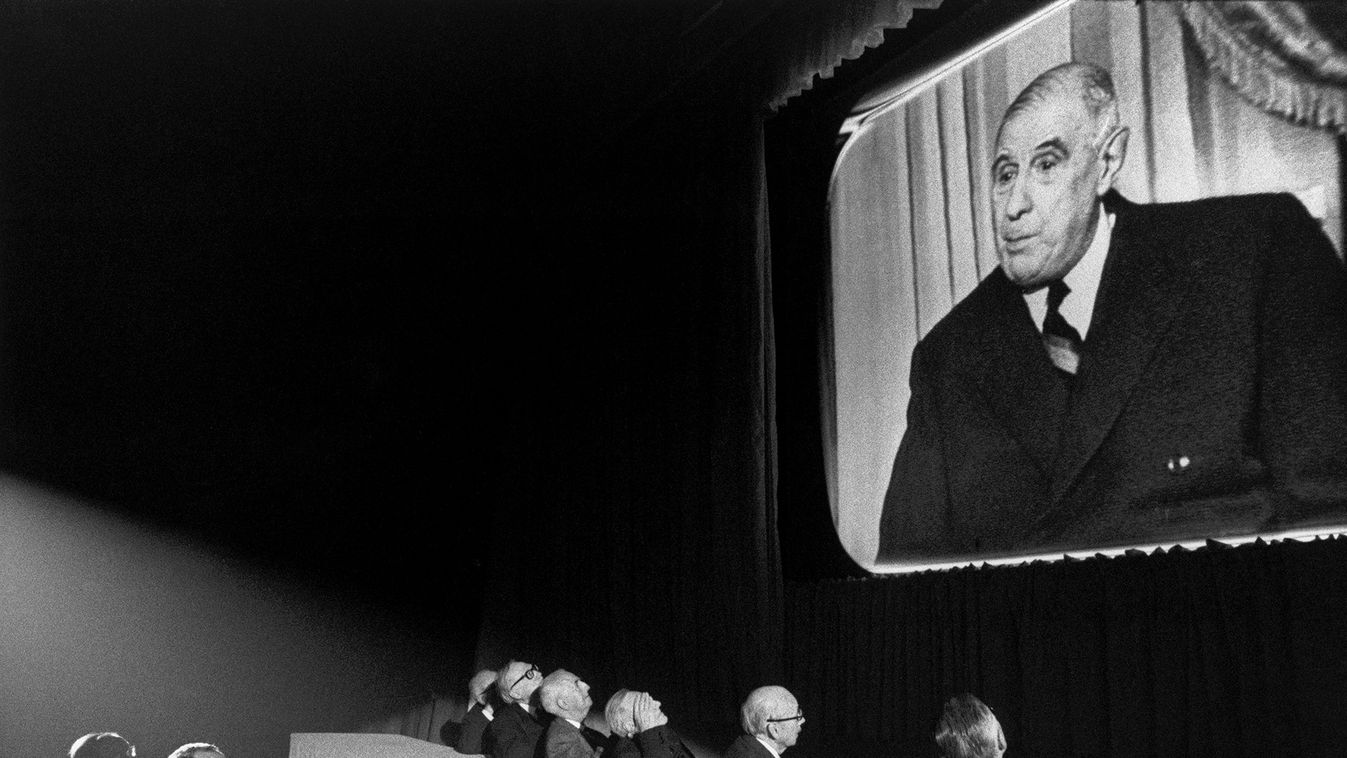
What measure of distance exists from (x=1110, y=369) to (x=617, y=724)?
2752mm

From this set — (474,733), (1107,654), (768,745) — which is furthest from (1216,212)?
(474,733)

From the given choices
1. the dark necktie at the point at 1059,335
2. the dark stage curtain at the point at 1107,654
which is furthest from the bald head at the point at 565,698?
the dark necktie at the point at 1059,335

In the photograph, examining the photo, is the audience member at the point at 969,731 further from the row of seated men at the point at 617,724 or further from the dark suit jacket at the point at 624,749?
the dark suit jacket at the point at 624,749

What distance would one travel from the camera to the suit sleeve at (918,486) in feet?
22.5

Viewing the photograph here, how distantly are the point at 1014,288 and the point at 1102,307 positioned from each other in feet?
1.87

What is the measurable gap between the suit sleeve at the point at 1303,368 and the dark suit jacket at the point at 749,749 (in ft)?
7.18

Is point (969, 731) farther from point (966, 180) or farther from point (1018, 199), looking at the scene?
point (966, 180)

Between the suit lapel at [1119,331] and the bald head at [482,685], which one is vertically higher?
the suit lapel at [1119,331]

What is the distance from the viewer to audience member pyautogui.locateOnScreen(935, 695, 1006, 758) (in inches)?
176

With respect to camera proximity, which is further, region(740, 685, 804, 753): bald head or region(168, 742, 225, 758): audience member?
region(740, 685, 804, 753): bald head

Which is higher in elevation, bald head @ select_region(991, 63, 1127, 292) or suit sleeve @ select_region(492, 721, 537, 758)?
bald head @ select_region(991, 63, 1127, 292)

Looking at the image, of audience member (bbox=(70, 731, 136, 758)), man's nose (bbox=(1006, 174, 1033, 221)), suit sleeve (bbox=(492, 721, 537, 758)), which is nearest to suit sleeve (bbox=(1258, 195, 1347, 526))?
man's nose (bbox=(1006, 174, 1033, 221))

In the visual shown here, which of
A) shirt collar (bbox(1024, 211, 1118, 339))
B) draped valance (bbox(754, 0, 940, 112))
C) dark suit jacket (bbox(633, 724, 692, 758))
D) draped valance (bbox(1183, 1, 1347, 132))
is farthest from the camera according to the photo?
draped valance (bbox(754, 0, 940, 112))

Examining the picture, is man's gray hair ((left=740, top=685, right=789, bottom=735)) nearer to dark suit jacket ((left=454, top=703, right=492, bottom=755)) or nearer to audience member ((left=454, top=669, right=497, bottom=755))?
audience member ((left=454, top=669, right=497, bottom=755))
